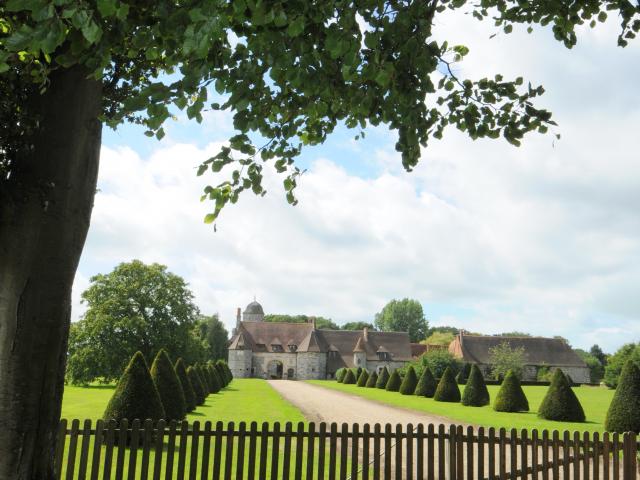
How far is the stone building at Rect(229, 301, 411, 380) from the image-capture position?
239 feet

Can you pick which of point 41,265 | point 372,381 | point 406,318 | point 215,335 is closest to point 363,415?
point 41,265

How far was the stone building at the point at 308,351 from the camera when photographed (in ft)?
239

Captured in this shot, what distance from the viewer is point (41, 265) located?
15.3 ft

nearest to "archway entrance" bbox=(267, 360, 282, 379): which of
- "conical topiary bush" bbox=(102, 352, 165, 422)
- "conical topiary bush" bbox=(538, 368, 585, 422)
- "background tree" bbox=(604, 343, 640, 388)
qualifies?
"background tree" bbox=(604, 343, 640, 388)

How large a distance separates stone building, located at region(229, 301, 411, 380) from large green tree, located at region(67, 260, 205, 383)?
108ft

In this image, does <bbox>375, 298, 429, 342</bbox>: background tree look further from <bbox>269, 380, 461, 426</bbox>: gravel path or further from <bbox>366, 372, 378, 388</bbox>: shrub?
<bbox>269, 380, 461, 426</bbox>: gravel path

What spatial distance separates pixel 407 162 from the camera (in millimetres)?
6305

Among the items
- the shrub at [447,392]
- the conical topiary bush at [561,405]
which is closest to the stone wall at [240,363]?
the shrub at [447,392]

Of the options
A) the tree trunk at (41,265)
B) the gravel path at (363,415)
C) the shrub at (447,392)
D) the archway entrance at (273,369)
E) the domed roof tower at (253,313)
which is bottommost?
the archway entrance at (273,369)

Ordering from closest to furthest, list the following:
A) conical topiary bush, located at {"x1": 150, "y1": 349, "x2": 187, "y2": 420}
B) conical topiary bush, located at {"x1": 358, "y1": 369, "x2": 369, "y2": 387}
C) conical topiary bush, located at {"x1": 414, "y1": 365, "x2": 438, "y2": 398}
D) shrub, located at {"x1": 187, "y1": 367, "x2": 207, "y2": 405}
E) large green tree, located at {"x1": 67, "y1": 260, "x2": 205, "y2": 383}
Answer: conical topiary bush, located at {"x1": 150, "y1": 349, "x2": 187, "y2": 420}, shrub, located at {"x1": 187, "y1": 367, "x2": 207, "y2": 405}, conical topiary bush, located at {"x1": 414, "y1": 365, "x2": 438, "y2": 398}, large green tree, located at {"x1": 67, "y1": 260, "x2": 205, "y2": 383}, conical topiary bush, located at {"x1": 358, "y1": 369, "x2": 369, "y2": 387}

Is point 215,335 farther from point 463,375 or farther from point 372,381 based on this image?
point 463,375

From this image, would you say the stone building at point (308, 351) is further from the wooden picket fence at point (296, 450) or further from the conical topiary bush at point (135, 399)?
the wooden picket fence at point (296, 450)

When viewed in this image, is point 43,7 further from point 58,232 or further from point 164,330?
point 164,330

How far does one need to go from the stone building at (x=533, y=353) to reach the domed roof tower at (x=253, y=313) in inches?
1554
